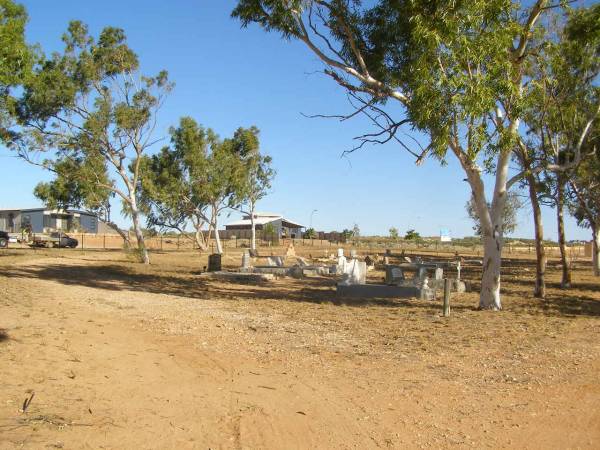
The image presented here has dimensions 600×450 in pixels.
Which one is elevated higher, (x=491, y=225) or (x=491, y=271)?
(x=491, y=225)

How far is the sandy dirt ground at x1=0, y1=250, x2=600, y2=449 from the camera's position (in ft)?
18.2

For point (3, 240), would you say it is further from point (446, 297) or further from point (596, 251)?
point (446, 297)

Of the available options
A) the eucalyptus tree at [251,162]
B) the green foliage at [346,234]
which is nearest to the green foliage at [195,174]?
the eucalyptus tree at [251,162]

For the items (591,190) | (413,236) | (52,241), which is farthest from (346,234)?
(591,190)

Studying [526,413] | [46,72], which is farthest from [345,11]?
[46,72]

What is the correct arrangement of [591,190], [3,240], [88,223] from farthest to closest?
1. [88,223]
2. [3,240]
3. [591,190]

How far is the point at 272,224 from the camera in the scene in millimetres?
91562

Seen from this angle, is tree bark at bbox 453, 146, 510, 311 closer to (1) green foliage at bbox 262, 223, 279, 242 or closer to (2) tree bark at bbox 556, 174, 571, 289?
(2) tree bark at bbox 556, 174, 571, 289

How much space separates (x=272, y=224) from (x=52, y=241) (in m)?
43.8

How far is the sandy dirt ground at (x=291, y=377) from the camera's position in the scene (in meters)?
5.55

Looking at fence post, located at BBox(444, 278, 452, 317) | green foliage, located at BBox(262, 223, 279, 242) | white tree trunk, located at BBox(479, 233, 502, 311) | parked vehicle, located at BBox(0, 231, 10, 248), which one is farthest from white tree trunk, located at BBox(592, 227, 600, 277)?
green foliage, located at BBox(262, 223, 279, 242)

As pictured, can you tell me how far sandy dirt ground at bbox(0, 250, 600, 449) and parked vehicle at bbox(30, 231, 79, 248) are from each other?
39597 mm

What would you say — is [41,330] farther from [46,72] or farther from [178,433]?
[46,72]

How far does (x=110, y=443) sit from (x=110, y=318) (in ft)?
23.3
